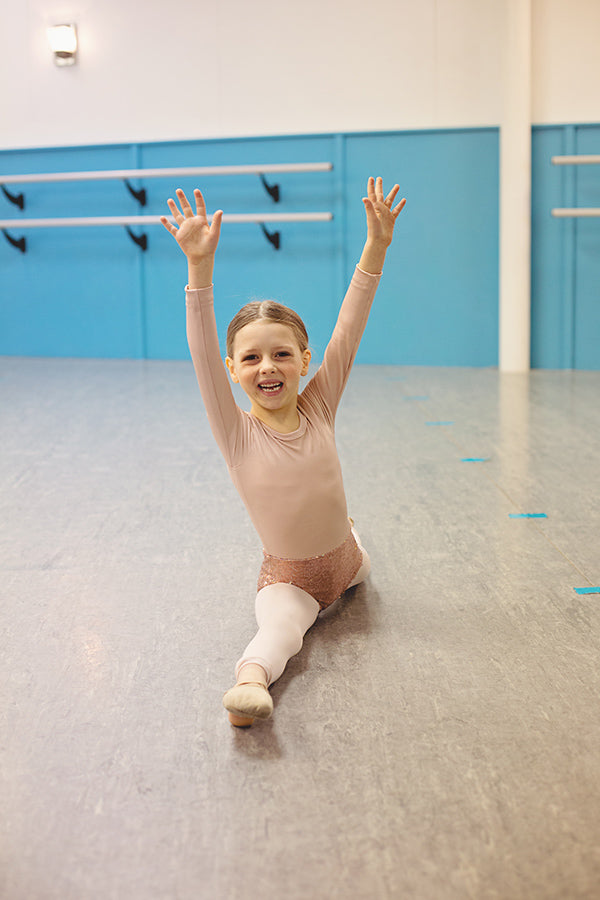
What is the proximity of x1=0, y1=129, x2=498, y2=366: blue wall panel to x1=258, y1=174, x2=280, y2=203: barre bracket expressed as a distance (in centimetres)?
5

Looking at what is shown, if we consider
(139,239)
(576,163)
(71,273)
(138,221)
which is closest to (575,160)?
(576,163)

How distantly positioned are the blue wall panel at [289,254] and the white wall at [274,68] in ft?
0.45

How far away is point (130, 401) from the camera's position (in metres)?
4.00

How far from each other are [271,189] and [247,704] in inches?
189

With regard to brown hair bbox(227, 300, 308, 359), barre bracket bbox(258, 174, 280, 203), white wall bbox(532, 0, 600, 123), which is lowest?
brown hair bbox(227, 300, 308, 359)

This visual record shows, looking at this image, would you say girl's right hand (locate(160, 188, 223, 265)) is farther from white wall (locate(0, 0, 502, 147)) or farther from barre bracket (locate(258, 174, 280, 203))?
white wall (locate(0, 0, 502, 147))

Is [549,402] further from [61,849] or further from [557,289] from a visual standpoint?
[61,849]

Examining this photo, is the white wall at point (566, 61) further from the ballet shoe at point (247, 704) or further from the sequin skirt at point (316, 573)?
the ballet shoe at point (247, 704)

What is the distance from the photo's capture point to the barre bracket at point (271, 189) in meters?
5.49

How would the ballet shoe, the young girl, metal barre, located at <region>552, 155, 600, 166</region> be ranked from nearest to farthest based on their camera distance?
the ballet shoe
the young girl
metal barre, located at <region>552, 155, 600, 166</region>

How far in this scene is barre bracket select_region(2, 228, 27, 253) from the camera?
6016 mm

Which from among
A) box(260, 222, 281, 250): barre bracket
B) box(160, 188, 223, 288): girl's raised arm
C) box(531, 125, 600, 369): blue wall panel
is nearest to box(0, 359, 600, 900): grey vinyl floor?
box(160, 188, 223, 288): girl's raised arm

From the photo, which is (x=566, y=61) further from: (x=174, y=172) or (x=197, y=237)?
(x=197, y=237)

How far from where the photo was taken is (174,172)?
538 cm
